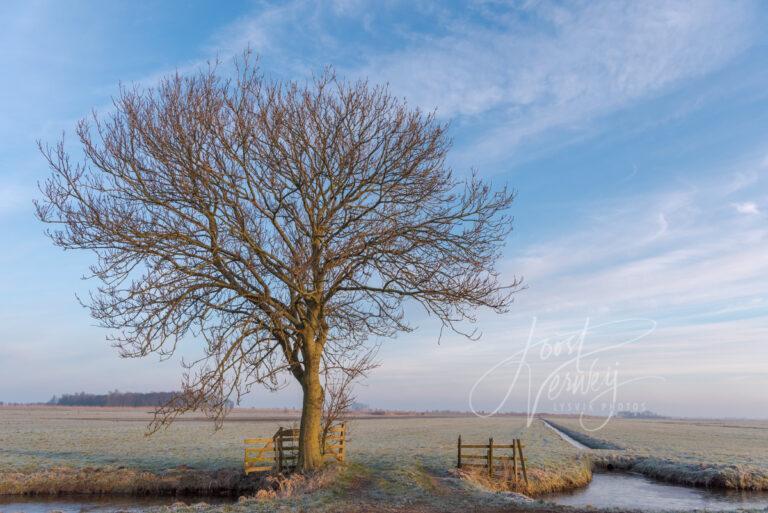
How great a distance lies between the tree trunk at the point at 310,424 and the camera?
20297 millimetres

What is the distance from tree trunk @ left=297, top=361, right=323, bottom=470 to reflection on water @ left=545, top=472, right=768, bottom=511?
9.00 metres

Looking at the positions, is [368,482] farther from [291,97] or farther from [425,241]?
[291,97]

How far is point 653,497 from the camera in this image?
2270cm

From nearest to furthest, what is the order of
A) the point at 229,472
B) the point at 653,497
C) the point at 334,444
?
the point at 653,497 → the point at 334,444 → the point at 229,472

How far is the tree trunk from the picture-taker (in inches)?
799

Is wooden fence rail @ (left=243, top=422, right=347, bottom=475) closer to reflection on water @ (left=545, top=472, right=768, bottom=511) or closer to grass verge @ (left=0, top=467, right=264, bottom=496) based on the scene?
grass verge @ (left=0, top=467, right=264, bottom=496)

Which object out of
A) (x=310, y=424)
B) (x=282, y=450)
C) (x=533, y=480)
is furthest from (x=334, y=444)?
(x=533, y=480)

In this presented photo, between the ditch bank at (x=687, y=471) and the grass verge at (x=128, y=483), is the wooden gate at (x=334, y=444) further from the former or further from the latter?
the ditch bank at (x=687, y=471)

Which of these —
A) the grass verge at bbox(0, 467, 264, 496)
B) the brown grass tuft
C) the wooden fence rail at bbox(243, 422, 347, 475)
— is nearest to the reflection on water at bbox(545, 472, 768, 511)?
the brown grass tuft

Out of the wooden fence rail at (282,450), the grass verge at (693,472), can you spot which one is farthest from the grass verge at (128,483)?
the grass verge at (693,472)

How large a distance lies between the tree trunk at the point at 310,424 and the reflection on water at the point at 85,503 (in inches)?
139

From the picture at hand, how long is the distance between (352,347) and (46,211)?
444 inches

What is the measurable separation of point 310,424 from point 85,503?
8643 millimetres

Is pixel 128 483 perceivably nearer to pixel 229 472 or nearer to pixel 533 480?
pixel 229 472
